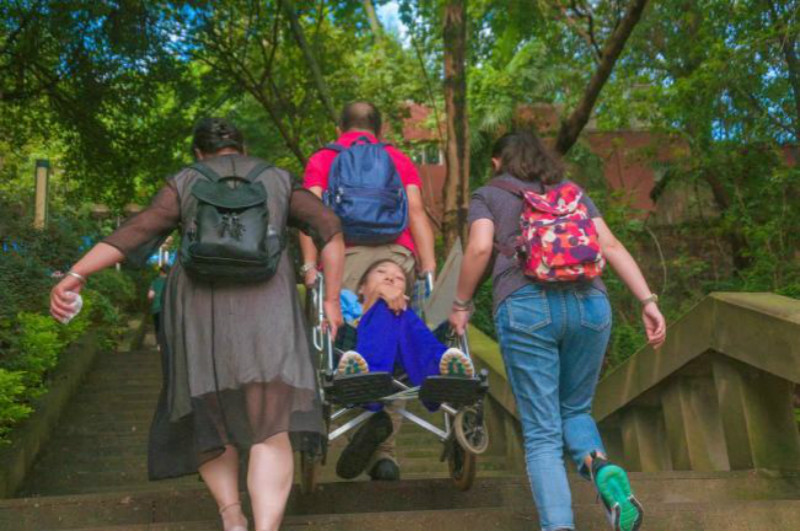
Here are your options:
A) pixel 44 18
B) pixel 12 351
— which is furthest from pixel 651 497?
pixel 44 18

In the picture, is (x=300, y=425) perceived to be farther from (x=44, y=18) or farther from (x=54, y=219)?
(x=44, y=18)

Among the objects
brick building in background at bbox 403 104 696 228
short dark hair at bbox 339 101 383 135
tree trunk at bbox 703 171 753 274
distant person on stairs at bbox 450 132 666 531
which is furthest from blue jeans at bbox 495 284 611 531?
brick building in background at bbox 403 104 696 228

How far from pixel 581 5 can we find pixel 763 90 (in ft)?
9.76

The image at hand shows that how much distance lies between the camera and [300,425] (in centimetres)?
395

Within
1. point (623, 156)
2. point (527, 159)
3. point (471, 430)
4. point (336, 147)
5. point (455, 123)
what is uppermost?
point (623, 156)

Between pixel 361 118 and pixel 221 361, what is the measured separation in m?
2.07

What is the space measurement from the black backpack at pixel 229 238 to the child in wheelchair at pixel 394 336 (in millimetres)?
883

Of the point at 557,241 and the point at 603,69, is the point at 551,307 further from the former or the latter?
the point at 603,69

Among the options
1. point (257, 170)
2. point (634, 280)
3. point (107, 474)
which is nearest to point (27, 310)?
point (107, 474)

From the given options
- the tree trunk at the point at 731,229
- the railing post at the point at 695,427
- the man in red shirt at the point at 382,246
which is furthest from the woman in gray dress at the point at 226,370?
the tree trunk at the point at 731,229

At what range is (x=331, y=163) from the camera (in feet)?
17.5

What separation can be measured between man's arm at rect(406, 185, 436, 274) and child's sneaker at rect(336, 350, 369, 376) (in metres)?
0.97

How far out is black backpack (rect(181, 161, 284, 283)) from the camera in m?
3.83

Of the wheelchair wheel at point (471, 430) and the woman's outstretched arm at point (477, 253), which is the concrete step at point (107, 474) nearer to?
the wheelchair wheel at point (471, 430)
